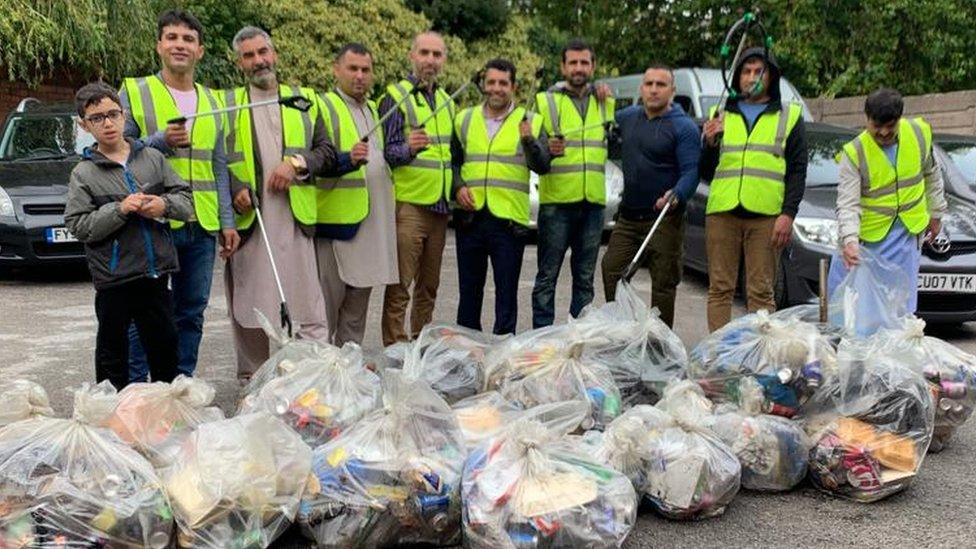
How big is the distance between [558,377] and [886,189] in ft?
7.91

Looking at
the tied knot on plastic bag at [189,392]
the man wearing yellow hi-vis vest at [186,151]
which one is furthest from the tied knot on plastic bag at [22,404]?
the man wearing yellow hi-vis vest at [186,151]

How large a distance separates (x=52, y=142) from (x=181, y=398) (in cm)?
686

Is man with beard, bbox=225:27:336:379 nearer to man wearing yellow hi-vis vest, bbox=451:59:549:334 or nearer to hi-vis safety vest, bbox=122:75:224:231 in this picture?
hi-vis safety vest, bbox=122:75:224:231

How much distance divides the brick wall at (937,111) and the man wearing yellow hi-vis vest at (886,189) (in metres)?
7.77

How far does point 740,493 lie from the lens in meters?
3.85

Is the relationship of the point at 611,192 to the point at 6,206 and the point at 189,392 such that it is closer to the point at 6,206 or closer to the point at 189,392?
the point at 6,206

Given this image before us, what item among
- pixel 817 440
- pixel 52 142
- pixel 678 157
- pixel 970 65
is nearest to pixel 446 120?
pixel 678 157

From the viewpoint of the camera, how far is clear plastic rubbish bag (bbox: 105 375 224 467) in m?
3.44

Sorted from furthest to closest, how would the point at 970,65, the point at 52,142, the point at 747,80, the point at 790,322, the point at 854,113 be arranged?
1. the point at 970,65
2. the point at 854,113
3. the point at 52,142
4. the point at 747,80
5. the point at 790,322

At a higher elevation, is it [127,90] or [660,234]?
[127,90]

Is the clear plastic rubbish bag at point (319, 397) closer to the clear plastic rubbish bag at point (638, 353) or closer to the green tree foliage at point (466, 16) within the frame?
the clear plastic rubbish bag at point (638, 353)

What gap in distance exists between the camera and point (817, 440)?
3867 mm

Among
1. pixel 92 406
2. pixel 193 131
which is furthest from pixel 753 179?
pixel 92 406

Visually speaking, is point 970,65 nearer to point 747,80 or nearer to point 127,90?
point 747,80
